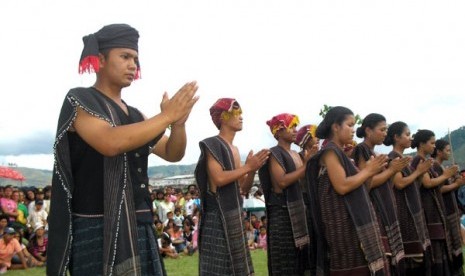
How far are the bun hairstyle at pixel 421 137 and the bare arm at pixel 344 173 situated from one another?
3.22 metres

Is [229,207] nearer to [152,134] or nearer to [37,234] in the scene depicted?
[152,134]

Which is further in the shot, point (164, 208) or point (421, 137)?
point (164, 208)

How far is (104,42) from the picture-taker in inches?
108

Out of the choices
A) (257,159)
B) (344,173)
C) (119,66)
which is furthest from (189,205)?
(119,66)

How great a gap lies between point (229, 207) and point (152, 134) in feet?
8.79

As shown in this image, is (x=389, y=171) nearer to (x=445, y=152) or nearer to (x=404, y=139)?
(x=404, y=139)

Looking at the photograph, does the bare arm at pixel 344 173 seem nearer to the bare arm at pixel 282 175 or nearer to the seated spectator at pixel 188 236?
the bare arm at pixel 282 175

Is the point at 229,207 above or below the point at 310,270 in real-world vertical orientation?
above

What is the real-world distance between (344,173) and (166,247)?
889cm

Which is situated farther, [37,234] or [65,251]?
[37,234]

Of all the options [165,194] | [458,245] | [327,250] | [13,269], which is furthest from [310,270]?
[165,194]

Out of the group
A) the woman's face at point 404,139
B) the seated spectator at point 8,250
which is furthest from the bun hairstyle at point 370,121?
the seated spectator at point 8,250

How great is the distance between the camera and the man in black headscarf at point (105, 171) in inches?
96.3

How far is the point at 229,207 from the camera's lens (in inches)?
195
